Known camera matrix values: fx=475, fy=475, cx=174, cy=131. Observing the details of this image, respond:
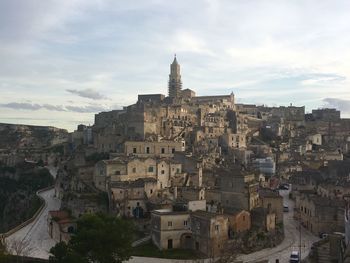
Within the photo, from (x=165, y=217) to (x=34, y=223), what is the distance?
17.3 meters

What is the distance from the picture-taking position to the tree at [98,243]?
29359 mm

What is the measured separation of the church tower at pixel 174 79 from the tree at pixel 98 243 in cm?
8012

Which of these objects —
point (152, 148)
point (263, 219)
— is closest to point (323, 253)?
point (263, 219)

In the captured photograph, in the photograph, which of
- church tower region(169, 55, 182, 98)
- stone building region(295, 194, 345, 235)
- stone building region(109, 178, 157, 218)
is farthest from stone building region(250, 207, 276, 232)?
church tower region(169, 55, 182, 98)

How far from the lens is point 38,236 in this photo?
44.1m

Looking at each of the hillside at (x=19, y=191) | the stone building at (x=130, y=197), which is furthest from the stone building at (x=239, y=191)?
the hillside at (x=19, y=191)

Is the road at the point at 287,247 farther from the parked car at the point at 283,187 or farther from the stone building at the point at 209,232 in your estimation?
the parked car at the point at 283,187

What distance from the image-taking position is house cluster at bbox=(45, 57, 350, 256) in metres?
38.9

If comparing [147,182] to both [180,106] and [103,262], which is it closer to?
[103,262]

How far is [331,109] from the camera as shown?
355 feet

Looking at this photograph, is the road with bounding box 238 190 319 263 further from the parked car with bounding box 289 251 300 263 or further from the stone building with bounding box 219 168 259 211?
the stone building with bounding box 219 168 259 211

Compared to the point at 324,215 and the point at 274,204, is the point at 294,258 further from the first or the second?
the point at 274,204

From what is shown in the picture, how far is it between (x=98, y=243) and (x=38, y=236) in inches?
650

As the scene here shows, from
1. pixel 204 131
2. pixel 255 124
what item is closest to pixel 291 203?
pixel 204 131
